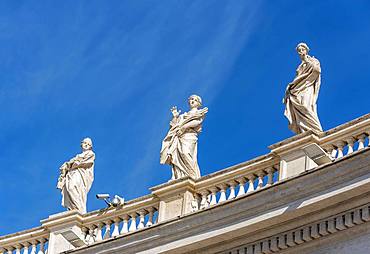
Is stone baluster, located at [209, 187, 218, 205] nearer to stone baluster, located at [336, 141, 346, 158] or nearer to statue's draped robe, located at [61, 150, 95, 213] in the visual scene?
stone baluster, located at [336, 141, 346, 158]

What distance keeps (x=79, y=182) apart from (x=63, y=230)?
64.0 inches

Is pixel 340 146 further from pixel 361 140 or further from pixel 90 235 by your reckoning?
pixel 90 235

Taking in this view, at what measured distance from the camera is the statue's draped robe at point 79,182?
32.0 meters

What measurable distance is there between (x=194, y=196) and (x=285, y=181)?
10.7 ft

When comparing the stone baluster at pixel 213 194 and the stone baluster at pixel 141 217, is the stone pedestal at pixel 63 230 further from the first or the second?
the stone baluster at pixel 213 194

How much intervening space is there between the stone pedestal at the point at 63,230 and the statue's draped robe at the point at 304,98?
19.3ft

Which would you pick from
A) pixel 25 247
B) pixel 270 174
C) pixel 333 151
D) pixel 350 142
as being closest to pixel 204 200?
pixel 270 174

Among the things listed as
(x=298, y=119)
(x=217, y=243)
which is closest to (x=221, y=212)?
(x=217, y=243)

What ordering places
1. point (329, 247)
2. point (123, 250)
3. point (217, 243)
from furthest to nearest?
point (123, 250)
point (217, 243)
point (329, 247)

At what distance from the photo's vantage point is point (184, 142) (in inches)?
1193

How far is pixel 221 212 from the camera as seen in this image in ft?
90.1

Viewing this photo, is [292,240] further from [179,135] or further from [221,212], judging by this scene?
[179,135]

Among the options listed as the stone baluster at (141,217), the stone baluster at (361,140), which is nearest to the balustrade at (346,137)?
the stone baluster at (361,140)

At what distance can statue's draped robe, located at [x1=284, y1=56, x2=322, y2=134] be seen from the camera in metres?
27.8
